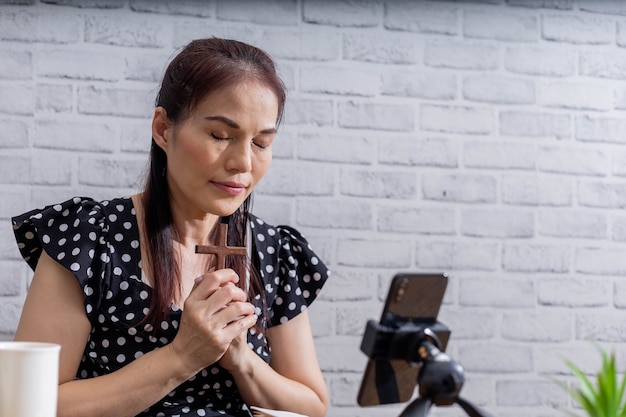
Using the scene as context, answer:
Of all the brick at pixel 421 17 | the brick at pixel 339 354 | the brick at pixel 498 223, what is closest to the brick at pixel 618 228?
the brick at pixel 498 223

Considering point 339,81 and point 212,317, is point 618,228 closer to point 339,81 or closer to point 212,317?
point 339,81

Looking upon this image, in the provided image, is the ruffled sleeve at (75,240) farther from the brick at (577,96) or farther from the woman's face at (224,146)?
the brick at (577,96)

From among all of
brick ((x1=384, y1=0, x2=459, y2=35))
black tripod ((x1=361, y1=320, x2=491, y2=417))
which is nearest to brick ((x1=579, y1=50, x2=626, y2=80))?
brick ((x1=384, y1=0, x2=459, y2=35))

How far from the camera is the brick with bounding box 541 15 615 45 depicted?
243 cm

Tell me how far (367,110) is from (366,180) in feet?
0.61

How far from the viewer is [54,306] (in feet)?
5.01

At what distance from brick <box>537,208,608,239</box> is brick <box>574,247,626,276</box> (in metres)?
0.04

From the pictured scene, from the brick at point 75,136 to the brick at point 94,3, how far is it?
295 millimetres

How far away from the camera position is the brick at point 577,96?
7.93ft

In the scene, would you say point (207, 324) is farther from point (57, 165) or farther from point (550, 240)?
point (550, 240)

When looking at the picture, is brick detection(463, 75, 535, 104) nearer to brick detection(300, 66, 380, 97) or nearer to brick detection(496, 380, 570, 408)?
brick detection(300, 66, 380, 97)

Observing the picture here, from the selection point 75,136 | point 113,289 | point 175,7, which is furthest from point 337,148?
Answer: point 113,289

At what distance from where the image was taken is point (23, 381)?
0.96 meters

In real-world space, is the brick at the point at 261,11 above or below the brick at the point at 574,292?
above
